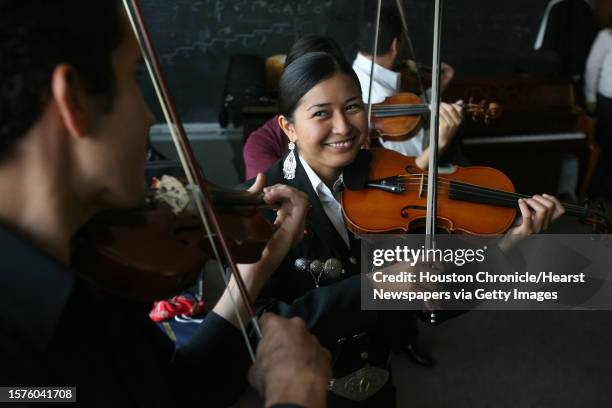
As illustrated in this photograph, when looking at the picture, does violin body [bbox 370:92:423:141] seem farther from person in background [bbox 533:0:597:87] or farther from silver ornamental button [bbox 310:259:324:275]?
person in background [bbox 533:0:597:87]

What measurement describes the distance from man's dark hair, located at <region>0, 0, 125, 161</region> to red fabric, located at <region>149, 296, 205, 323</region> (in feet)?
4.56

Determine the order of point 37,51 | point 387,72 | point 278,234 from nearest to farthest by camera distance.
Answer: point 37,51 → point 278,234 → point 387,72

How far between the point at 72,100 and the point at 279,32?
274 cm

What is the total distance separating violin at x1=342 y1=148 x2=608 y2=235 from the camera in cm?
110

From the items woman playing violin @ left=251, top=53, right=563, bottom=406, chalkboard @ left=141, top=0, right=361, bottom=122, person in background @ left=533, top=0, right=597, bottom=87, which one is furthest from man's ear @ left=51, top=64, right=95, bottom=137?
person in background @ left=533, top=0, right=597, bottom=87

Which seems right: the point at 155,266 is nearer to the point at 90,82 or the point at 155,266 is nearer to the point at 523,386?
the point at 90,82

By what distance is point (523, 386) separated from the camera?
6.28 feet

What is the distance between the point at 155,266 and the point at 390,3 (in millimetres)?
2669

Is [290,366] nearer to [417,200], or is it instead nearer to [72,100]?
[72,100]

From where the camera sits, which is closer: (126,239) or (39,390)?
(39,390)

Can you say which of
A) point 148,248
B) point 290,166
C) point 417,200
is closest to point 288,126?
point 290,166

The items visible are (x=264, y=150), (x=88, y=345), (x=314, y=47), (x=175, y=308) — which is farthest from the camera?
(x=175, y=308)

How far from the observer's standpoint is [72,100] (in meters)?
0.43

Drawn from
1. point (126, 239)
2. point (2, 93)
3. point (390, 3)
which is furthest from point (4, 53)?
point (390, 3)
